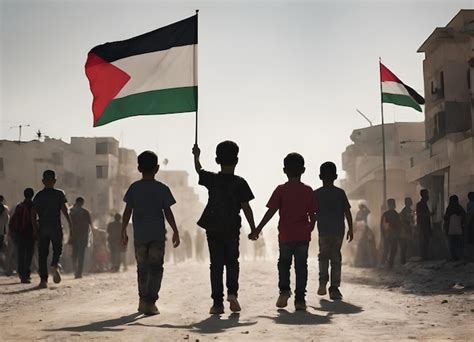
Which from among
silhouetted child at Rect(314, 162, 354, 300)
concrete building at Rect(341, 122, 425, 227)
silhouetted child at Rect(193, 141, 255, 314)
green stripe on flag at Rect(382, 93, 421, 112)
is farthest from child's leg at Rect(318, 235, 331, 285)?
concrete building at Rect(341, 122, 425, 227)

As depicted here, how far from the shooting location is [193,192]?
165875mm

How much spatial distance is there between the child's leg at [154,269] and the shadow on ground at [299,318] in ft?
4.39

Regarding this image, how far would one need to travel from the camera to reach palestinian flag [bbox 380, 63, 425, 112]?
79.8 ft

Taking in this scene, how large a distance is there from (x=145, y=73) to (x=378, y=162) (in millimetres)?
64408

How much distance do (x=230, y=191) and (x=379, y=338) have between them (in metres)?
2.87

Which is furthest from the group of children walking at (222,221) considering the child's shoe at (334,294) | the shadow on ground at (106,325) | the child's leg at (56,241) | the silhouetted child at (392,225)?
the silhouetted child at (392,225)

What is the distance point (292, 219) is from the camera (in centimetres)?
894

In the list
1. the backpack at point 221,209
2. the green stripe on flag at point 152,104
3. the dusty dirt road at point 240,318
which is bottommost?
the dusty dirt road at point 240,318

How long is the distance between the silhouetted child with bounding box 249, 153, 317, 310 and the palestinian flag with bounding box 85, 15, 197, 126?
2.74 meters

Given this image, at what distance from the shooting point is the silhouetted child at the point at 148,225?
846 centimetres

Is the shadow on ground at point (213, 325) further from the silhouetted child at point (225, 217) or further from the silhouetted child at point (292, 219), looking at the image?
the silhouetted child at point (292, 219)

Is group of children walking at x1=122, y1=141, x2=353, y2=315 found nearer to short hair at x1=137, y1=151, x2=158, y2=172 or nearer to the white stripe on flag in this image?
short hair at x1=137, y1=151, x2=158, y2=172

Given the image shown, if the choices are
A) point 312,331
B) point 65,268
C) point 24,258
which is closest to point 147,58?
point 24,258

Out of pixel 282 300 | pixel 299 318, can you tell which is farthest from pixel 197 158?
pixel 299 318
